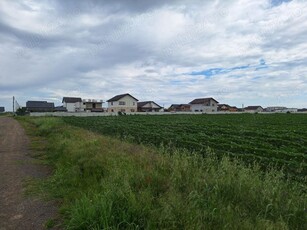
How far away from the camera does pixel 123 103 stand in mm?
78938

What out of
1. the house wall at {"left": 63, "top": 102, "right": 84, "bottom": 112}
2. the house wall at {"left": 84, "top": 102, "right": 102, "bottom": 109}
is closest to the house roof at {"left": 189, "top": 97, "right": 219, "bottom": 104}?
the house wall at {"left": 84, "top": 102, "right": 102, "bottom": 109}

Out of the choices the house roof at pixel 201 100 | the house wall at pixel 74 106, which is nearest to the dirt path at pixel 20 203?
the house wall at pixel 74 106

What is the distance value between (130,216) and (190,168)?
8.72 feet

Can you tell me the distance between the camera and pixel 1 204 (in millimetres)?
5117

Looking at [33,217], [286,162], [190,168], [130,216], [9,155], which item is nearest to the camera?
[130,216]

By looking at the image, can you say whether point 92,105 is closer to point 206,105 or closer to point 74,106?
point 74,106

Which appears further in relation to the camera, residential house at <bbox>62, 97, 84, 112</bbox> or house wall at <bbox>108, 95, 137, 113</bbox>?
residential house at <bbox>62, 97, 84, 112</bbox>

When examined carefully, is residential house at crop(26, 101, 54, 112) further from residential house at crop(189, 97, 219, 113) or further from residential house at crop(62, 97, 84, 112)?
residential house at crop(189, 97, 219, 113)

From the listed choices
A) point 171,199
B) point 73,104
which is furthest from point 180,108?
point 171,199

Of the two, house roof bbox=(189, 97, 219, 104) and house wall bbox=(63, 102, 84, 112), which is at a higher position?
house roof bbox=(189, 97, 219, 104)

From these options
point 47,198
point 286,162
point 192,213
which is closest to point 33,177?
point 47,198

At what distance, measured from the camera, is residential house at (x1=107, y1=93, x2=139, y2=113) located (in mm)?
78688

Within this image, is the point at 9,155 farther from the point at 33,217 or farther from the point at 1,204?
the point at 33,217

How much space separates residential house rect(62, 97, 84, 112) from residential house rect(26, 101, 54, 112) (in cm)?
517
